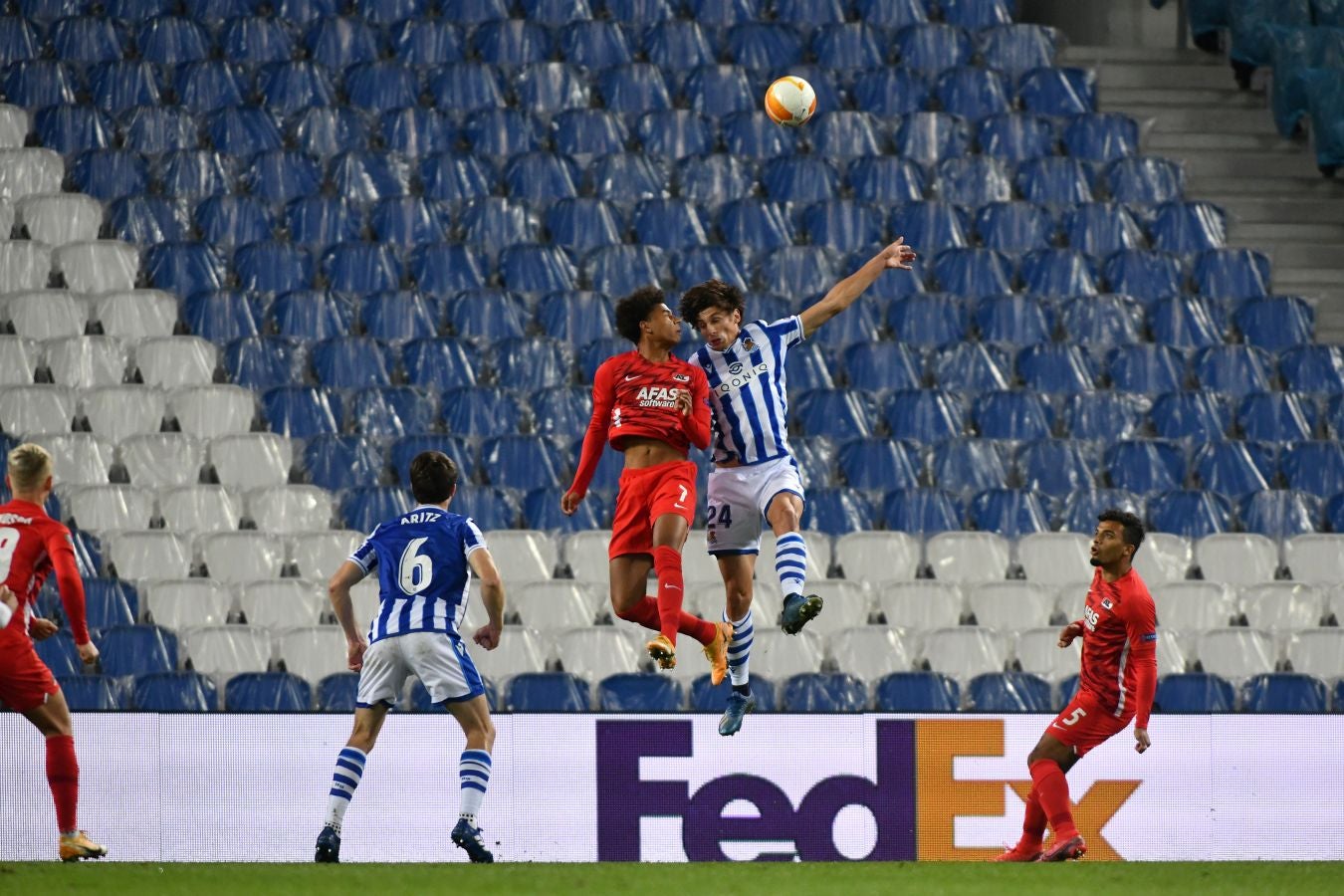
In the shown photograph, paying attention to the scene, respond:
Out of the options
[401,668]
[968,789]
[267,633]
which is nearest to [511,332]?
[267,633]

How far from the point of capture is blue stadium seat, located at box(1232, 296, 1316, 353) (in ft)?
50.3

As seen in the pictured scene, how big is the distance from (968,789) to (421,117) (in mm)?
7417

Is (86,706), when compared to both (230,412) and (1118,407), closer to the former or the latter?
(230,412)

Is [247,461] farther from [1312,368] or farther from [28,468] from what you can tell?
[1312,368]

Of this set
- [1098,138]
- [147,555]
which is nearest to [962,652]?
[147,555]

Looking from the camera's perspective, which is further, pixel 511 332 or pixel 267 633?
pixel 511 332

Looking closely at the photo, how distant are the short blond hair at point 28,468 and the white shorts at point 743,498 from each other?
2.82 metres

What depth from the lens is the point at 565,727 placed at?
10.6 meters

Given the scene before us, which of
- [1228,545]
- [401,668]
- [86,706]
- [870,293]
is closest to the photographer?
[401,668]

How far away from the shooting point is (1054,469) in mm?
14062

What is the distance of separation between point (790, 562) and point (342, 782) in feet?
6.73

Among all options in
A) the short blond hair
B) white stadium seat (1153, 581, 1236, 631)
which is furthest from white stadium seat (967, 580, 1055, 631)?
the short blond hair

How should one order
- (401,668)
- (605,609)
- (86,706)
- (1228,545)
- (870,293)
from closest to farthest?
(401,668), (86,706), (605,609), (1228,545), (870,293)

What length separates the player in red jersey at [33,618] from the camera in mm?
8547
